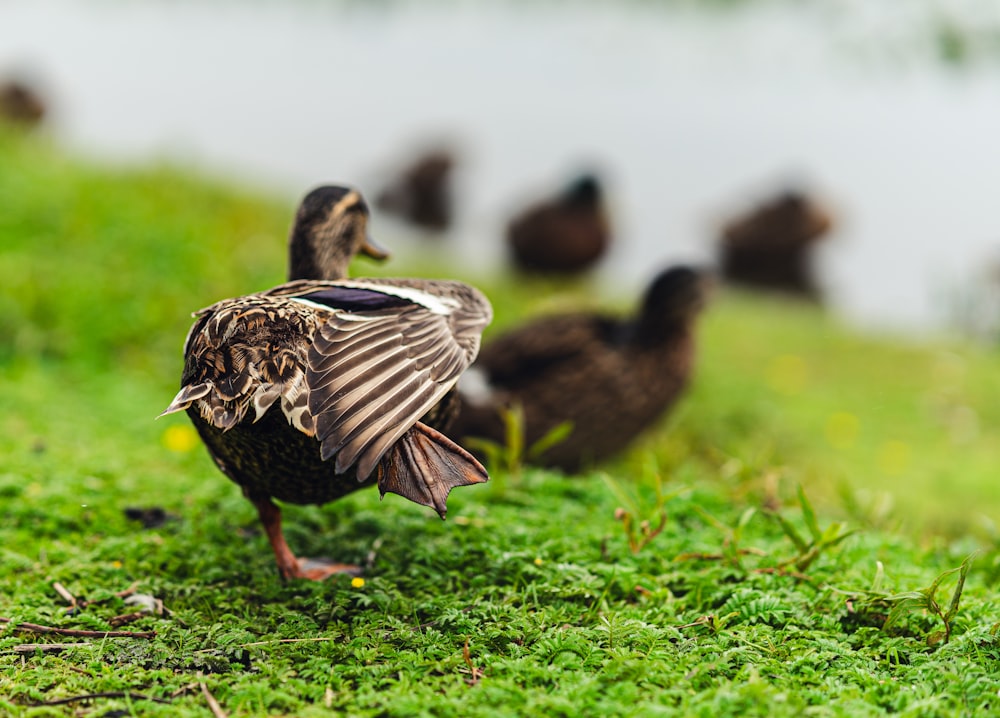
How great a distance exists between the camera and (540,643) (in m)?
2.38

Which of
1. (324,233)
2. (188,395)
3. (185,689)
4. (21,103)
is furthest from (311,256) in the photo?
(21,103)

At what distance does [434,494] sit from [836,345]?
6527 millimetres

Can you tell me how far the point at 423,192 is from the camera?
37.4 ft

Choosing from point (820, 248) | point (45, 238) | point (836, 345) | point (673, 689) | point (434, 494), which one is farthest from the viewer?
point (820, 248)

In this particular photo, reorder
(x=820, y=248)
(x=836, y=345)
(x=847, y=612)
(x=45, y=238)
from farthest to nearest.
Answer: (x=820, y=248), (x=836, y=345), (x=45, y=238), (x=847, y=612)

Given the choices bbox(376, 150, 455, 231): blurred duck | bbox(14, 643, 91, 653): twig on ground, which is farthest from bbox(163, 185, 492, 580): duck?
bbox(376, 150, 455, 231): blurred duck

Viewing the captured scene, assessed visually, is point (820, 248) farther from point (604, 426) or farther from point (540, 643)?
point (540, 643)

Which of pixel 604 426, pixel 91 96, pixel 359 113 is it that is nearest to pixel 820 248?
pixel 359 113

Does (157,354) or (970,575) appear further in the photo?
(157,354)

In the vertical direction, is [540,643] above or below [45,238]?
below

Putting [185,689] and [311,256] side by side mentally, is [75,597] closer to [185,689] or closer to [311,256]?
[185,689]

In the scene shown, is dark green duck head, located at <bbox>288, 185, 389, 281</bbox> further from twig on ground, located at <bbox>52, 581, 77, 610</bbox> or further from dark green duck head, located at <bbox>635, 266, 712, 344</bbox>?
dark green duck head, located at <bbox>635, 266, 712, 344</bbox>

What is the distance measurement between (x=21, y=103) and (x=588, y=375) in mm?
9163

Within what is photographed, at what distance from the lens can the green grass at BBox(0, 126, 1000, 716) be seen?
2.21 meters
